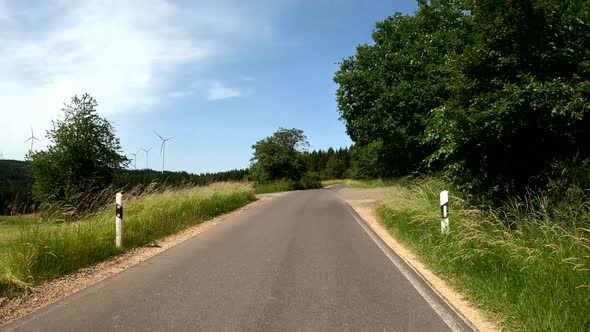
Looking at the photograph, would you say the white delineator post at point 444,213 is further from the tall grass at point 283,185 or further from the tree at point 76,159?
the tall grass at point 283,185

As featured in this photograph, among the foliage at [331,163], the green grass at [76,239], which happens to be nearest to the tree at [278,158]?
the green grass at [76,239]

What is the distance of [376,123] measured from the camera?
2164 cm

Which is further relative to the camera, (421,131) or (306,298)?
(421,131)

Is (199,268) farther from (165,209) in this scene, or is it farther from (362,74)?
(362,74)

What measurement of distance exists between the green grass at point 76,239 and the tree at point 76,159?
501 cm

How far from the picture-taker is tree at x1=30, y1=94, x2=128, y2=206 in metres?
20.0

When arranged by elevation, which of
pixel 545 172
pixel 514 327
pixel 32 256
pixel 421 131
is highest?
pixel 421 131

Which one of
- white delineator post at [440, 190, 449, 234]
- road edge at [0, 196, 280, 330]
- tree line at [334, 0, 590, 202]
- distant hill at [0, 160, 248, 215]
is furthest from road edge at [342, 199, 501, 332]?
distant hill at [0, 160, 248, 215]

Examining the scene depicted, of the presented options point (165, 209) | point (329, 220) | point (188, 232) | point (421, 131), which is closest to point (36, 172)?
point (165, 209)

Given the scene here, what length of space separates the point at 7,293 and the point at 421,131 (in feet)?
54.2

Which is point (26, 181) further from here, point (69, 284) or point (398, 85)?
point (69, 284)

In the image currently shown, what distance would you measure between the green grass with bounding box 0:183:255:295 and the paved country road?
3.43 feet

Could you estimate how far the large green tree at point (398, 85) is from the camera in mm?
19547

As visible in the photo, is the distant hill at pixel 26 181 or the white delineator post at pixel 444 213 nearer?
the white delineator post at pixel 444 213
